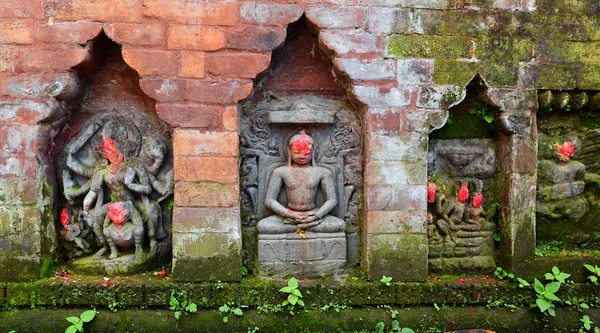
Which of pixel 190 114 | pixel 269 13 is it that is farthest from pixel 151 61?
pixel 269 13

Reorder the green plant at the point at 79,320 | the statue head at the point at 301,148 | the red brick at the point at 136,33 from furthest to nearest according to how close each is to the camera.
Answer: the statue head at the point at 301,148 → the red brick at the point at 136,33 → the green plant at the point at 79,320

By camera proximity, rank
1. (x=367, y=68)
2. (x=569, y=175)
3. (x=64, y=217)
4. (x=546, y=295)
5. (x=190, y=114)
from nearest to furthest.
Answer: (x=190, y=114)
(x=367, y=68)
(x=546, y=295)
(x=64, y=217)
(x=569, y=175)

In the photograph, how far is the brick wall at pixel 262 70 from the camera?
4363 millimetres

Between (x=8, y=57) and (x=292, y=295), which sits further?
(x=292, y=295)

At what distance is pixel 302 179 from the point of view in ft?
15.6

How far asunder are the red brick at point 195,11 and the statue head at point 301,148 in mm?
1319

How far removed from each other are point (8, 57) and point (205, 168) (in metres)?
2.19

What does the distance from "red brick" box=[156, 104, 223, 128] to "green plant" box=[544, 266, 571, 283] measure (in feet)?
12.4

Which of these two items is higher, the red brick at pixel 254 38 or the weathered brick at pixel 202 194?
the red brick at pixel 254 38

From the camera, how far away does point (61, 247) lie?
15.7 ft

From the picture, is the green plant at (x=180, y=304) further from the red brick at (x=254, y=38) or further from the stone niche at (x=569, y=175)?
the stone niche at (x=569, y=175)

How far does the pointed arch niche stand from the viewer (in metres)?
4.73

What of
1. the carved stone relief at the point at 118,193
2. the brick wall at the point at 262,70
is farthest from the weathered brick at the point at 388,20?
the carved stone relief at the point at 118,193

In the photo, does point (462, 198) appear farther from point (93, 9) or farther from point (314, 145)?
point (93, 9)
